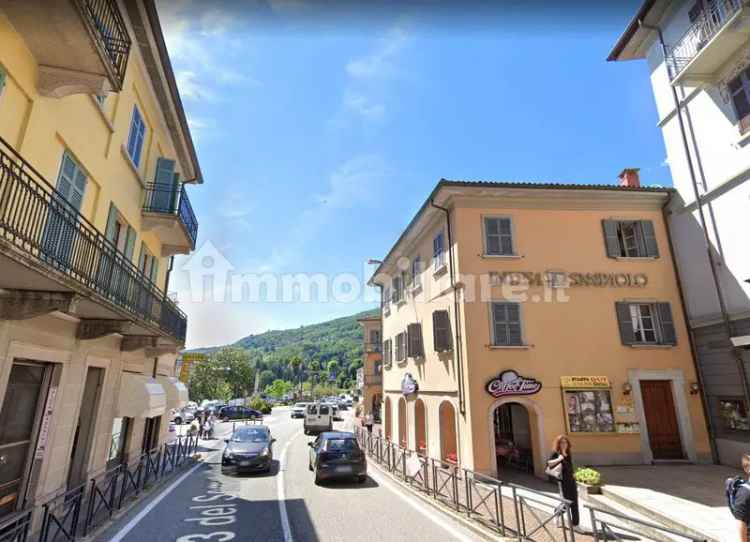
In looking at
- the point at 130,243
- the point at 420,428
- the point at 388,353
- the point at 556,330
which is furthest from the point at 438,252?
the point at 130,243

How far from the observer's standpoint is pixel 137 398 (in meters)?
11.7

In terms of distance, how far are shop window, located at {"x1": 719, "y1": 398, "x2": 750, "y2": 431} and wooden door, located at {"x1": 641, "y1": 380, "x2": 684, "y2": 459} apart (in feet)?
4.45

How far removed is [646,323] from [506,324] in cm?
572

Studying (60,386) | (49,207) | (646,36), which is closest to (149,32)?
(49,207)

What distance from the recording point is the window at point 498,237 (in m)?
14.9

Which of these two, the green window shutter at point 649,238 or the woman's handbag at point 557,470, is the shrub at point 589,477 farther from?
the green window shutter at point 649,238

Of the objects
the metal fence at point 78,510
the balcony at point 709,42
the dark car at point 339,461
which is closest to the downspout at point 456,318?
the dark car at point 339,461

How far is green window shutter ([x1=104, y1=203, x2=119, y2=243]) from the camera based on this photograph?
10508 millimetres

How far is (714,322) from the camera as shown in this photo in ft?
44.9

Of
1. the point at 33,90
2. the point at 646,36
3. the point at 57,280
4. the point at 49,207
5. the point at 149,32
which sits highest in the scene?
the point at 646,36

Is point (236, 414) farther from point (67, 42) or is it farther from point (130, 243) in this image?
point (67, 42)

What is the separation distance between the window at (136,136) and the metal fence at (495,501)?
12.9 m

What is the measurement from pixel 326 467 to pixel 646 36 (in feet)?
68.6

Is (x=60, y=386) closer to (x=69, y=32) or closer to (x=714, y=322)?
(x=69, y=32)
